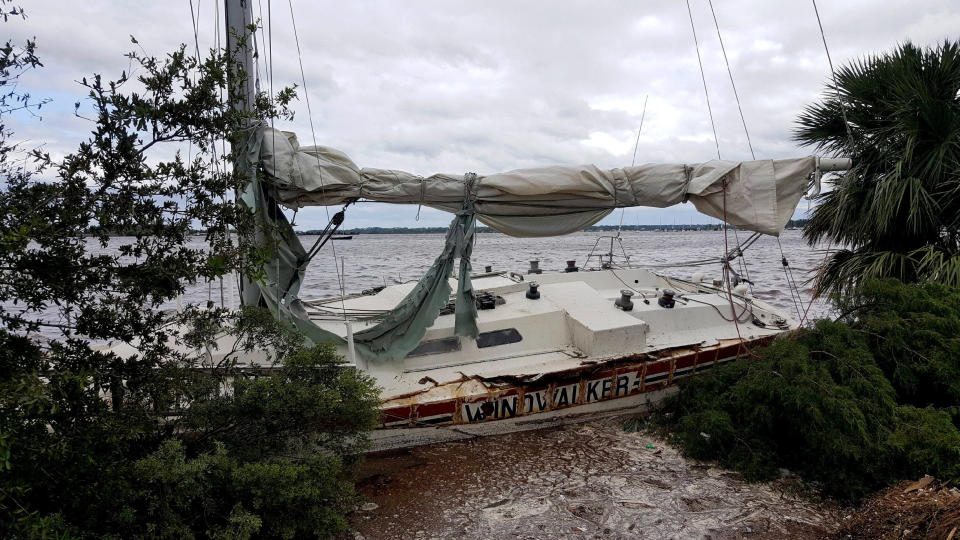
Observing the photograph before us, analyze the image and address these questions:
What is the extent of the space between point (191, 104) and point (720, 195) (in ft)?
21.3

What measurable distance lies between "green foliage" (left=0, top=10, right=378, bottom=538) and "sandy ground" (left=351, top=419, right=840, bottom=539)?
92 centimetres

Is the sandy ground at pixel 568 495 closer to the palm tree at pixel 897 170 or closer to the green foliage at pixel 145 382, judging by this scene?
the green foliage at pixel 145 382

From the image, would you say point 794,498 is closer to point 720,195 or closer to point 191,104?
point 720,195

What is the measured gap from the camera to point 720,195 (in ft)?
24.9

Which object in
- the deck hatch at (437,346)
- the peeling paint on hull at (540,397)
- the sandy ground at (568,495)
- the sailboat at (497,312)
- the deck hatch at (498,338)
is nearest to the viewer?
the sandy ground at (568,495)

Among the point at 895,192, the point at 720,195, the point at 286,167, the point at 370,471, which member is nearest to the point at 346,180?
the point at 286,167

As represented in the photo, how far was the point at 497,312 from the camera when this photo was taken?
8.24m

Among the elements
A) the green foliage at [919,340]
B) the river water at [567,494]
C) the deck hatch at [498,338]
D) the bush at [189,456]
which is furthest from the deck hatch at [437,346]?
the green foliage at [919,340]

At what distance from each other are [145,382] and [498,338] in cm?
459

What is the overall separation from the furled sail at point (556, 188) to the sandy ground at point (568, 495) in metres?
3.03

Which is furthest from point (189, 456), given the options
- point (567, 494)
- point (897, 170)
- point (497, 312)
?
point (897, 170)

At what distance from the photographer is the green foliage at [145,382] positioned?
329 cm

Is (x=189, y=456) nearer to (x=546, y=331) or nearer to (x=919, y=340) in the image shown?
(x=546, y=331)

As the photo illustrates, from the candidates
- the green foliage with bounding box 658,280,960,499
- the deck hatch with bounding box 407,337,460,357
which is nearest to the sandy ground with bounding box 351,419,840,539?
the green foliage with bounding box 658,280,960,499
